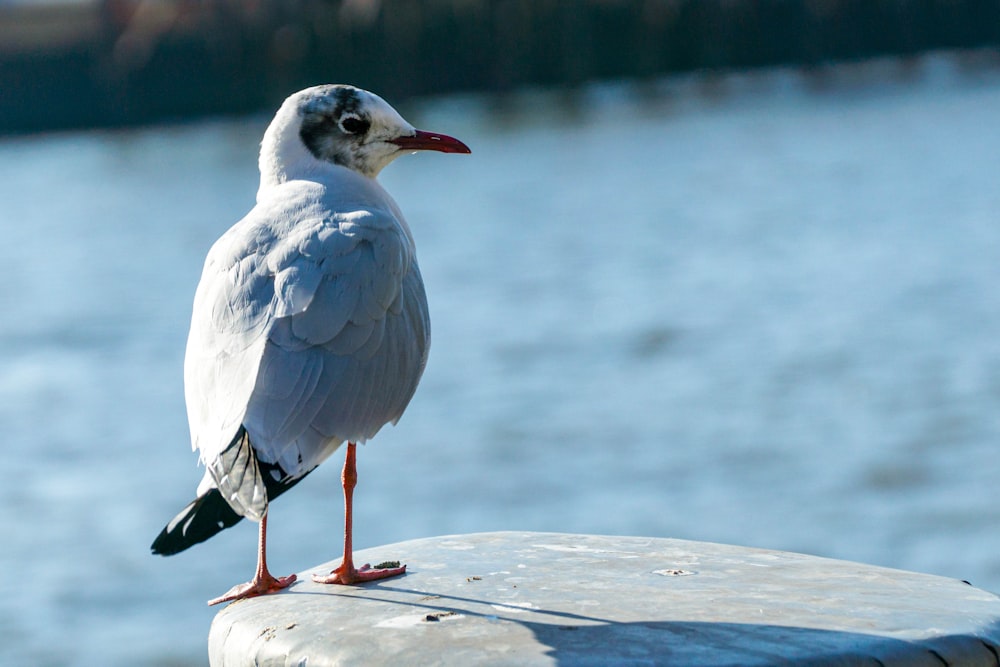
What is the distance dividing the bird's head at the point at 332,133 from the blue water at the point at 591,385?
13.9ft

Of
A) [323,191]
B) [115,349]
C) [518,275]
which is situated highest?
[518,275]

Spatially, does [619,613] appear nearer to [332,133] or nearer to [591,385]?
[332,133]

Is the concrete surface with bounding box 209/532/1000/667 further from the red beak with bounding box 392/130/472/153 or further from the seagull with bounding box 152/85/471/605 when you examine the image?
the red beak with bounding box 392/130/472/153

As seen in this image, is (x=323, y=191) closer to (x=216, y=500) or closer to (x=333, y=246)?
(x=333, y=246)

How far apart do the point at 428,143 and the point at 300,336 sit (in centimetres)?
88

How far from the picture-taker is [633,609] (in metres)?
2.72

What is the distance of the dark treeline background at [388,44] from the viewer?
37.3 metres

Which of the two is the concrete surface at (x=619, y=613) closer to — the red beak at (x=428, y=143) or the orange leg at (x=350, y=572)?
the orange leg at (x=350, y=572)

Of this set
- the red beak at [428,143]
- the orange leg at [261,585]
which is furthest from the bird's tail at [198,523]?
the red beak at [428,143]

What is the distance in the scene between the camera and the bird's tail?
2.85 metres

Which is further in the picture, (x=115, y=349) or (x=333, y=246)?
(x=115, y=349)

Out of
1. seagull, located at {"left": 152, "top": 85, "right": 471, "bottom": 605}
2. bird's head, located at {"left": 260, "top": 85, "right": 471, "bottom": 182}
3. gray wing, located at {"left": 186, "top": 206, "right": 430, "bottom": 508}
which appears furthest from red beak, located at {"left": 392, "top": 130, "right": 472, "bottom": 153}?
gray wing, located at {"left": 186, "top": 206, "right": 430, "bottom": 508}

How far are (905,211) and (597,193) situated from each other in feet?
18.9

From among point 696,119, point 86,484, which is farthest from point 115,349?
point 696,119
